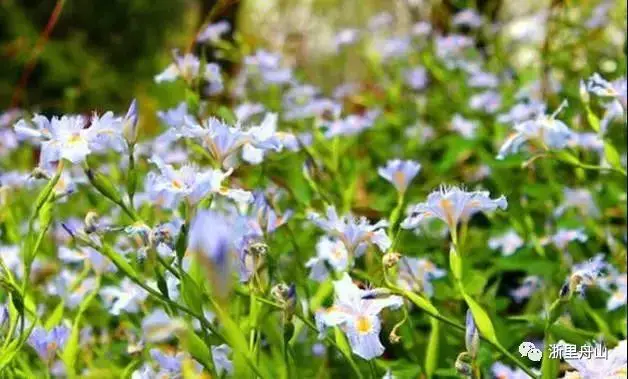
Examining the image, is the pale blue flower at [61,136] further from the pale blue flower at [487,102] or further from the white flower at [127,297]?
the pale blue flower at [487,102]

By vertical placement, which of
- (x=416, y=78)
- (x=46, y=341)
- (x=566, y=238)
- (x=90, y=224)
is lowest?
(x=416, y=78)

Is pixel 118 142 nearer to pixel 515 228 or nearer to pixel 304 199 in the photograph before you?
pixel 304 199

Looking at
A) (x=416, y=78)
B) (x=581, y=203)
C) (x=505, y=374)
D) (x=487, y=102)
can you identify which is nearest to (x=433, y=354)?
(x=505, y=374)

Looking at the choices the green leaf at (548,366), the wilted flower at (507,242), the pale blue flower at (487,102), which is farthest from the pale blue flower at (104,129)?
the pale blue flower at (487,102)

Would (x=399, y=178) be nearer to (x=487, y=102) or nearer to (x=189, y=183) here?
(x=189, y=183)

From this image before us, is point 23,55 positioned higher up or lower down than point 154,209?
lower down

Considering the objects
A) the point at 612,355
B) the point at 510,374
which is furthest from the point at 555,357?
the point at 510,374

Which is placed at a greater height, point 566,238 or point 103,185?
point 103,185
